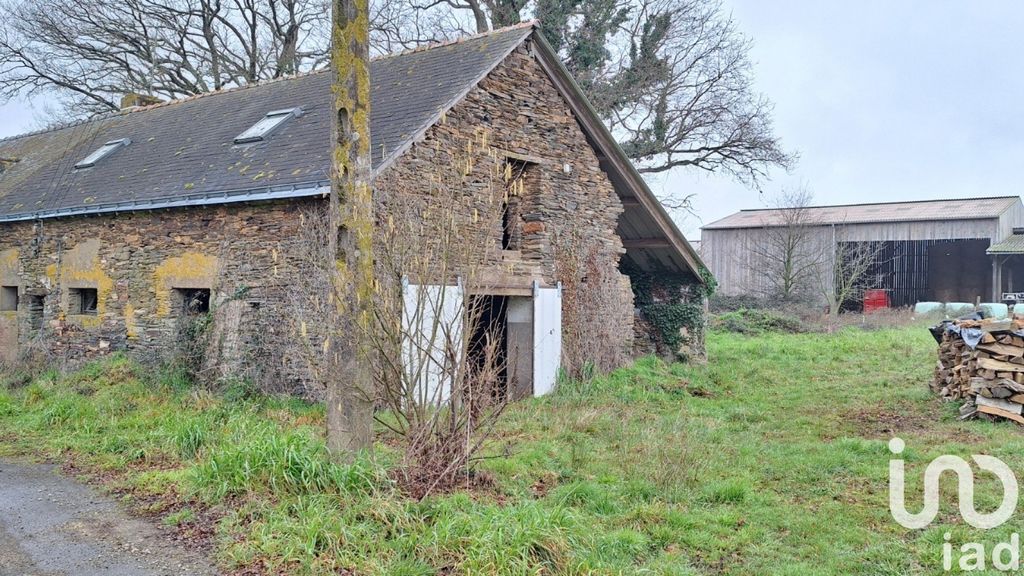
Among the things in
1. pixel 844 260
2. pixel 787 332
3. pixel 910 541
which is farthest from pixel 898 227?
pixel 910 541

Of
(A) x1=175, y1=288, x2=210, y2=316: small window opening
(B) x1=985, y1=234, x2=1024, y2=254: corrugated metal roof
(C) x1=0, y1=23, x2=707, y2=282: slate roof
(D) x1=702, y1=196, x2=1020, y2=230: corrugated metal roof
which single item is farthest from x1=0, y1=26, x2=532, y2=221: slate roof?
(B) x1=985, y1=234, x2=1024, y2=254: corrugated metal roof

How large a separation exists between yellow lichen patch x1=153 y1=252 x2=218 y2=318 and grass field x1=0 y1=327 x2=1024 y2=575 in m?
1.18

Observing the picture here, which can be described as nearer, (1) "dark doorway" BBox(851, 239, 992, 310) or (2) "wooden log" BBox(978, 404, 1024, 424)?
(2) "wooden log" BBox(978, 404, 1024, 424)

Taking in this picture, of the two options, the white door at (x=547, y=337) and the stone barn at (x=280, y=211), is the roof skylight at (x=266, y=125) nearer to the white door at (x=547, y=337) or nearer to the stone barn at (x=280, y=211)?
the stone barn at (x=280, y=211)

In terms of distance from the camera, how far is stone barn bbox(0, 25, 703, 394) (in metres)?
10.8

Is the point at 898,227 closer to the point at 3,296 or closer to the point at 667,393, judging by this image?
the point at 667,393

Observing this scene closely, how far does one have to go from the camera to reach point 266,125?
13188mm

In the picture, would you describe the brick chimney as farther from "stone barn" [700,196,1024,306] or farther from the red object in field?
the red object in field

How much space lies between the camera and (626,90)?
78.8 feet

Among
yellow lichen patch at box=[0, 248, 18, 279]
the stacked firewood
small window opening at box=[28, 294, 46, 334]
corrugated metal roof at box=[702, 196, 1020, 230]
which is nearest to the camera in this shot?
the stacked firewood

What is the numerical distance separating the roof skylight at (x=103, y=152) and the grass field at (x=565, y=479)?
5.27 m

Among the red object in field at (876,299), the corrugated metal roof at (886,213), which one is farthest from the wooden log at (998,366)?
the red object in field at (876,299)

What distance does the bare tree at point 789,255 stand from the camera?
30.3 meters

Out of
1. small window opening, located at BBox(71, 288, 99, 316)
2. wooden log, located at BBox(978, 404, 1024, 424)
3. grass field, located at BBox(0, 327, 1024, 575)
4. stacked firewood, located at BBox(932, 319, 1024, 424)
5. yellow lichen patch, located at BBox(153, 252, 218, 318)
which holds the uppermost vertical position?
yellow lichen patch, located at BBox(153, 252, 218, 318)
